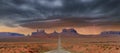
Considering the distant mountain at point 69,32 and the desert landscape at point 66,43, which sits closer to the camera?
the distant mountain at point 69,32

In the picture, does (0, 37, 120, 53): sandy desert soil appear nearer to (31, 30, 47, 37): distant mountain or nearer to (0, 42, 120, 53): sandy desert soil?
(0, 42, 120, 53): sandy desert soil

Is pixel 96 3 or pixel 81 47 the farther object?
pixel 81 47

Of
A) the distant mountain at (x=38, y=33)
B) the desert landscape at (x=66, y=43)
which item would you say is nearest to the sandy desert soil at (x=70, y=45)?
the desert landscape at (x=66, y=43)

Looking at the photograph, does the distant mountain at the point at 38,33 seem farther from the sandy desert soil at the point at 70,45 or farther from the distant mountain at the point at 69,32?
the distant mountain at the point at 69,32

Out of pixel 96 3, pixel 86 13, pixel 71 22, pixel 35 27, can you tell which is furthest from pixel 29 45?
pixel 96 3

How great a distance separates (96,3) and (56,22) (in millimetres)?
2753

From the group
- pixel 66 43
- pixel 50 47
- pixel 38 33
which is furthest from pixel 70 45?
pixel 38 33

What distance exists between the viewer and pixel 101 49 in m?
12.0

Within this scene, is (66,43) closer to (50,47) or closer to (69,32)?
(69,32)

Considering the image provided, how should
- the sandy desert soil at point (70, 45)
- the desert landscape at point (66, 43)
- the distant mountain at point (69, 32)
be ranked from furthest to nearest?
the sandy desert soil at point (70, 45), the desert landscape at point (66, 43), the distant mountain at point (69, 32)

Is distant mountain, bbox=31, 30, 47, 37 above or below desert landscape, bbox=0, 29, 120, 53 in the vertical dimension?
above

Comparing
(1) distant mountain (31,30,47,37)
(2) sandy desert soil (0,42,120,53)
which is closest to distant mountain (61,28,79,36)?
(2) sandy desert soil (0,42,120,53)

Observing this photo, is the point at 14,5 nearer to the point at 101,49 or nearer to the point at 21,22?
the point at 21,22

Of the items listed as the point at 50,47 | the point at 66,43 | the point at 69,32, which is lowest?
the point at 50,47
